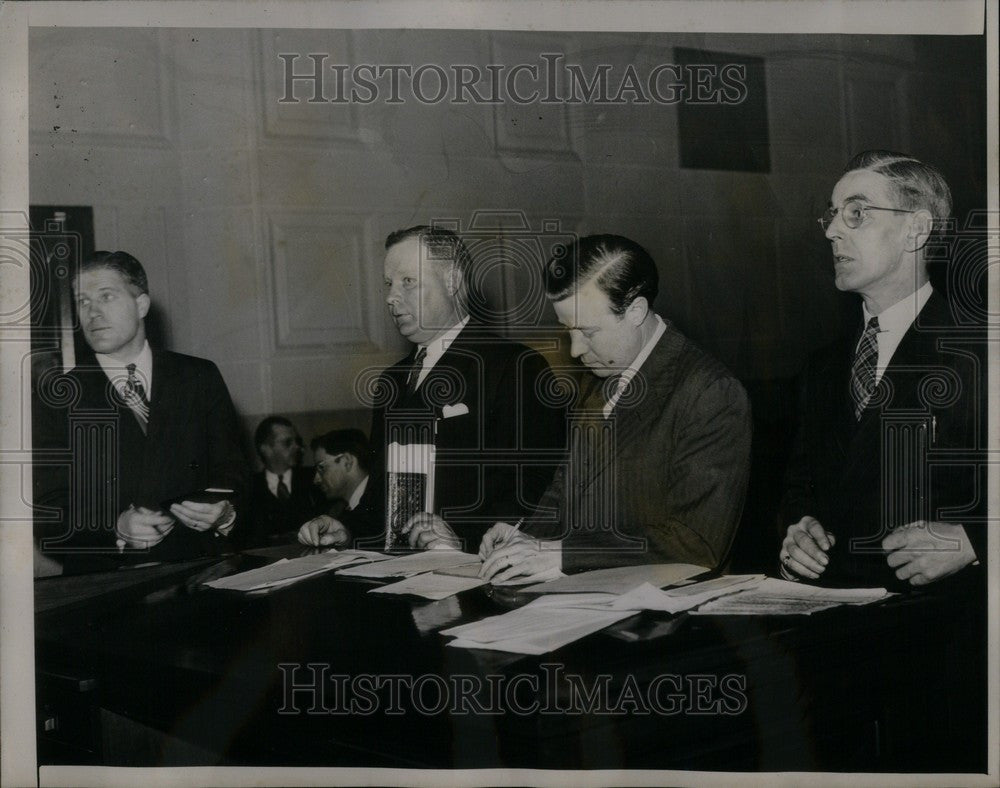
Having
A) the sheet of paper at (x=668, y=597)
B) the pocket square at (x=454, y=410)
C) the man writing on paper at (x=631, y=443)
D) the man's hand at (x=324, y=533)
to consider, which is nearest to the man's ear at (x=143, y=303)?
the man's hand at (x=324, y=533)

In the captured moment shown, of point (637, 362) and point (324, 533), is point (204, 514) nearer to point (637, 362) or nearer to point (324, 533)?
point (324, 533)

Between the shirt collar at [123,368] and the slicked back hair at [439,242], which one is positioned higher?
the slicked back hair at [439,242]

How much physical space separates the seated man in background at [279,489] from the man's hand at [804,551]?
1.17 m

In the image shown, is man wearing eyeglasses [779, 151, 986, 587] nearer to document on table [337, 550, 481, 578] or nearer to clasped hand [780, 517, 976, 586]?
clasped hand [780, 517, 976, 586]

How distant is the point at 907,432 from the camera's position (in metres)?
2.34

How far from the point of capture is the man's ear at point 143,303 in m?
2.39

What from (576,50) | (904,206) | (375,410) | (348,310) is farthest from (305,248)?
(904,206)

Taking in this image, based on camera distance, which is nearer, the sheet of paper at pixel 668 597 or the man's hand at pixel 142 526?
the sheet of paper at pixel 668 597

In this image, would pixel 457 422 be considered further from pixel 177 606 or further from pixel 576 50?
pixel 576 50

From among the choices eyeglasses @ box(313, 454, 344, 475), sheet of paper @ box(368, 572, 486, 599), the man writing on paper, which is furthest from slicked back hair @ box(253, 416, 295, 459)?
the man writing on paper

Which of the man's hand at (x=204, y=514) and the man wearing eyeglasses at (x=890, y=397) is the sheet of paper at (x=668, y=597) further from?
the man's hand at (x=204, y=514)

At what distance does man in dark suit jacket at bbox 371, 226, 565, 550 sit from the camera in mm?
2354

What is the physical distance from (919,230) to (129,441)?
6.75 feet

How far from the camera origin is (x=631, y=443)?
2328 mm
